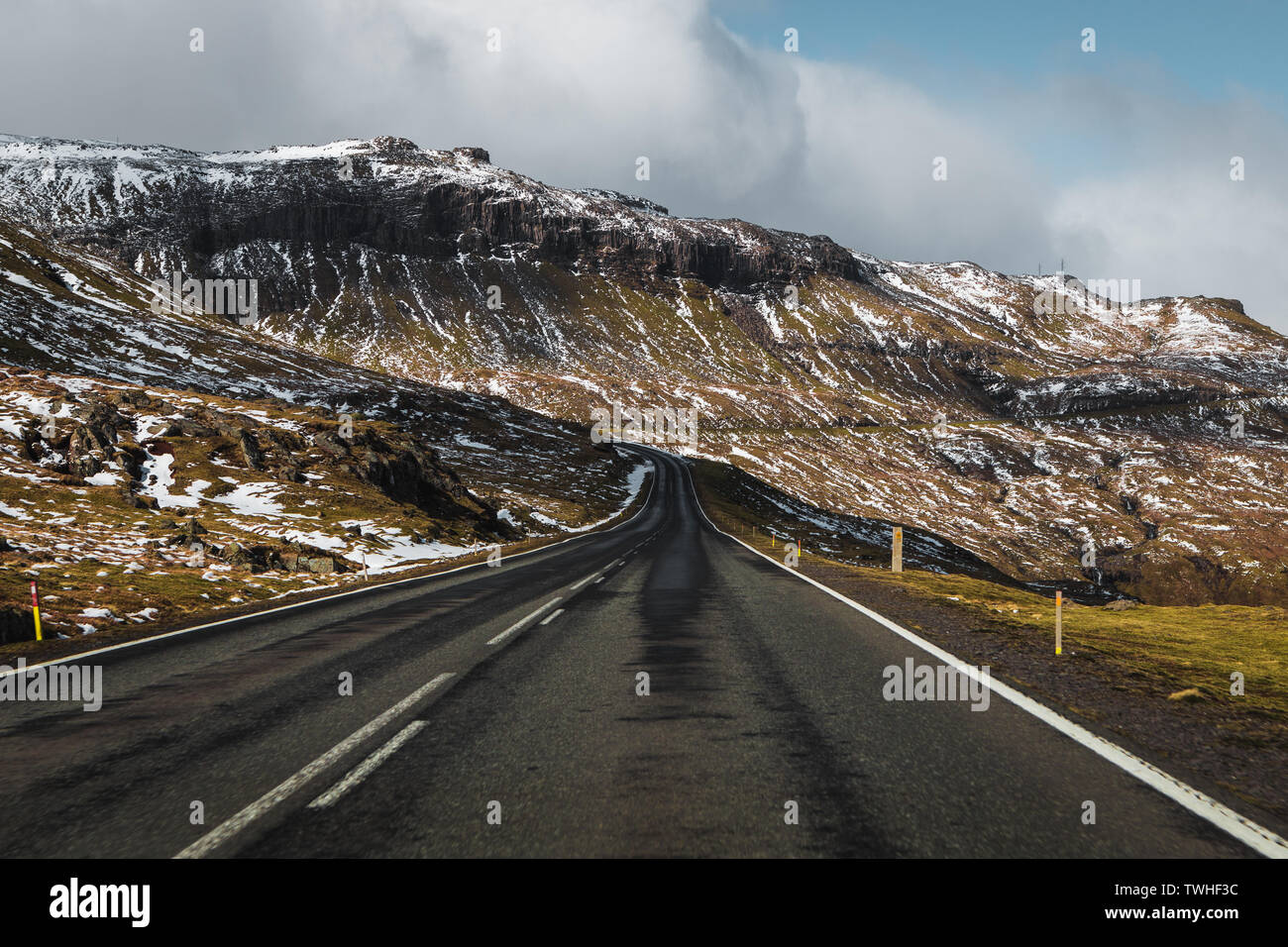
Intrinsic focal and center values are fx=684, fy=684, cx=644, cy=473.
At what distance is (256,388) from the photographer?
92875 millimetres

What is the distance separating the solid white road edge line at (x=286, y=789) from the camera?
406 cm

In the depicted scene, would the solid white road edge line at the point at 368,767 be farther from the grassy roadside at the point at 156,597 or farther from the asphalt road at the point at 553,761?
the grassy roadside at the point at 156,597

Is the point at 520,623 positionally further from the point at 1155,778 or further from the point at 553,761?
the point at 1155,778

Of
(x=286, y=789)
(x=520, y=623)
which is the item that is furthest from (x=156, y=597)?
(x=286, y=789)

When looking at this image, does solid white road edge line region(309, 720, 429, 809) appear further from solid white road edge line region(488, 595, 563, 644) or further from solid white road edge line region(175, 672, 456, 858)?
Result: solid white road edge line region(488, 595, 563, 644)

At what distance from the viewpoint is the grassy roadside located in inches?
421

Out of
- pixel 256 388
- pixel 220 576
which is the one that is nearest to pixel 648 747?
pixel 220 576

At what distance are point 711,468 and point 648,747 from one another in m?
91.5

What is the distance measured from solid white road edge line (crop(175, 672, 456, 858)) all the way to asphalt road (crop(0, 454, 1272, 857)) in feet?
0.07

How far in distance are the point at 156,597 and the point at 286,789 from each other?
12.8m

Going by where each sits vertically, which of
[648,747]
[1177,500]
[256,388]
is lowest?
[1177,500]

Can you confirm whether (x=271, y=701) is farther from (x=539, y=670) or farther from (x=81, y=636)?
(x=81, y=636)

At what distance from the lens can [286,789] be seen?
481 cm
